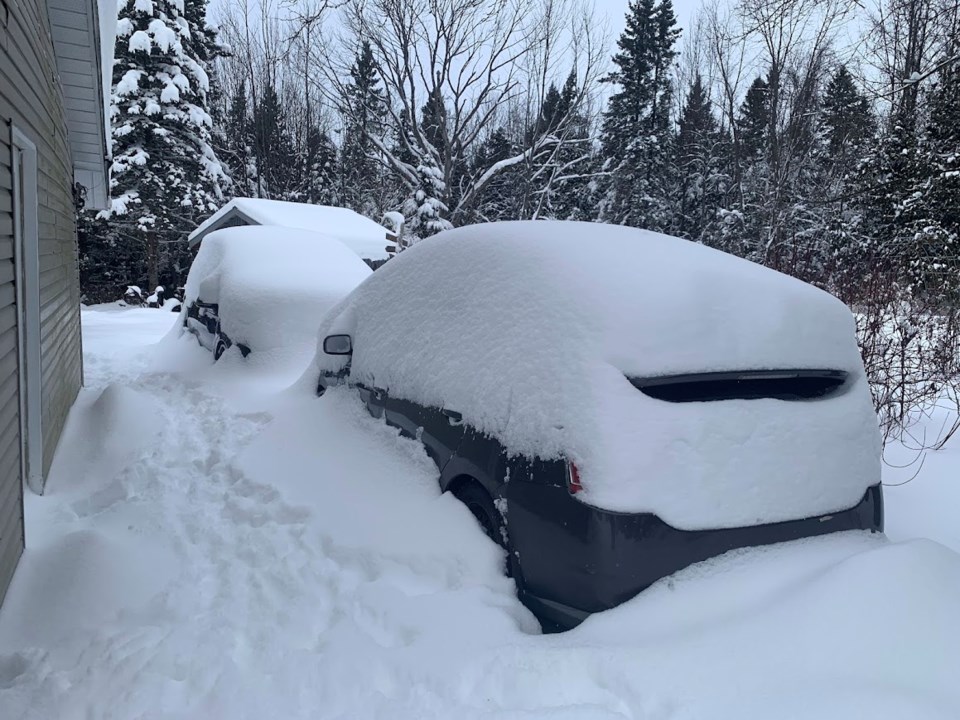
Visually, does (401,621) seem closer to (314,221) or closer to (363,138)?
(314,221)

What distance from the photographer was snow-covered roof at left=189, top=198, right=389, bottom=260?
1830 centimetres

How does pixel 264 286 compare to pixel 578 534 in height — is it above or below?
above

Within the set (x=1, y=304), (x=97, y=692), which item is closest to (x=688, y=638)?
(x=97, y=692)

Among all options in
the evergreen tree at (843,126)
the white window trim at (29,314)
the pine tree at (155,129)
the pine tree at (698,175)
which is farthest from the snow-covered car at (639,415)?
the pine tree at (698,175)

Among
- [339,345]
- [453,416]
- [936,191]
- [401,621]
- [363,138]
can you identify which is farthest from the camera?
[363,138]

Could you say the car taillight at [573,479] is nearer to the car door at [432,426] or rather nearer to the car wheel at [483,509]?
the car wheel at [483,509]

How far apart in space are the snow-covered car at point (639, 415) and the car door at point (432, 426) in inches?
0.7

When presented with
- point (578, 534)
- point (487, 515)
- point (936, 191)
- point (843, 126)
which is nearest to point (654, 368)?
point (578, 534)

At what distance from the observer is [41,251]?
15.8ft

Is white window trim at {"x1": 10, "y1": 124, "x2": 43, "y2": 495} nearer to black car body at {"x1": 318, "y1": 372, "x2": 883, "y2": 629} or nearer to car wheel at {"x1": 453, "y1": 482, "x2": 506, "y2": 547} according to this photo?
car wheel at {"x1": 453, "y1": 482, "x2": 506, "y2": 547}

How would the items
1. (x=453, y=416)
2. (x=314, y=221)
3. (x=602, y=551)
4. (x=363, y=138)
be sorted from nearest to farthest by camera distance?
(x=602, y=551) → (x=453, y=416) → (x=314, y=221) → (x=363, y=138)

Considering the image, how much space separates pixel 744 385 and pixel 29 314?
4268 millimetres

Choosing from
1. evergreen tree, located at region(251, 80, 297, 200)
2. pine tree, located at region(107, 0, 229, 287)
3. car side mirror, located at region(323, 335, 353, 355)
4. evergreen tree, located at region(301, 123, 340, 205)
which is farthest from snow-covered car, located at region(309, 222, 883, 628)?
evergreen tree, located at region(301, 123, 340, 205)

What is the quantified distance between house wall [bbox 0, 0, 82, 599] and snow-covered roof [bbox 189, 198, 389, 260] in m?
10.2
